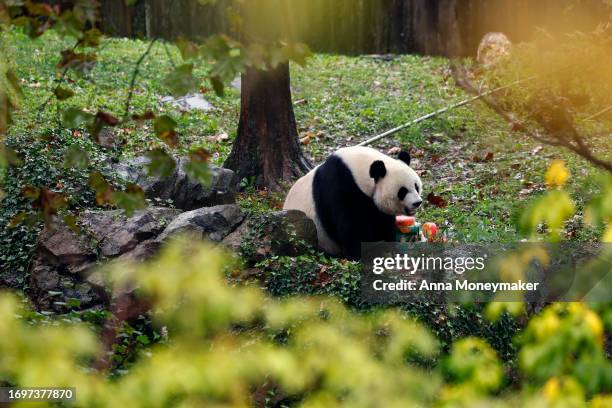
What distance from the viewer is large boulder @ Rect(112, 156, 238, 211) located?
26.4 ft

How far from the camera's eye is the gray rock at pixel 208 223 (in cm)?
658

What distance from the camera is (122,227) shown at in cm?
680

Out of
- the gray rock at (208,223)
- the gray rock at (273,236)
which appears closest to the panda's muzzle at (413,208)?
the gray rock at (273,236)

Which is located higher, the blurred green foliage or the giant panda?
the blurred green foliage

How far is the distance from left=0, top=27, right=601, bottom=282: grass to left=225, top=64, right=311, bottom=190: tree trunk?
0.44m

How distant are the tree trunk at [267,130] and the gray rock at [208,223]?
2064mm

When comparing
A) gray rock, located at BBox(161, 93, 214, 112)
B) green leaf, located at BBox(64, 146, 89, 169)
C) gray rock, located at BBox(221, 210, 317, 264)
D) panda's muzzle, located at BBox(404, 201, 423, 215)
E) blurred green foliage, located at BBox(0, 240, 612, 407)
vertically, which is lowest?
gray rock, located at BBox(221, 210, 317, 264)

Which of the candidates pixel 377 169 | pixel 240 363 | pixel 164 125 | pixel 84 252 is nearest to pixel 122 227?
pixel 84 252

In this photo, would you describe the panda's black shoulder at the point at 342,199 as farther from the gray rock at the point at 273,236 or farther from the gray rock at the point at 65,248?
the gray rock at the point at 65,248

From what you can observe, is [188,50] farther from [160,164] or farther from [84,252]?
[84,252]

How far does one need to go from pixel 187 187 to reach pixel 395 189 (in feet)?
8.00

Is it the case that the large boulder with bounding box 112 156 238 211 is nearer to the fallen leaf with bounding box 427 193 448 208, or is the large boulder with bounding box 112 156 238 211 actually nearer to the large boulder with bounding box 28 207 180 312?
the large boulder with bounding box 28 207 180 312

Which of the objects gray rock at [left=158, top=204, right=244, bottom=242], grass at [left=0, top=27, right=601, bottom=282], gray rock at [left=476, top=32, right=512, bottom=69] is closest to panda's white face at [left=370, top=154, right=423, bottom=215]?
grass at [left=0, top=27, right=601, bottom=282]

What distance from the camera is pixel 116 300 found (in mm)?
6035
